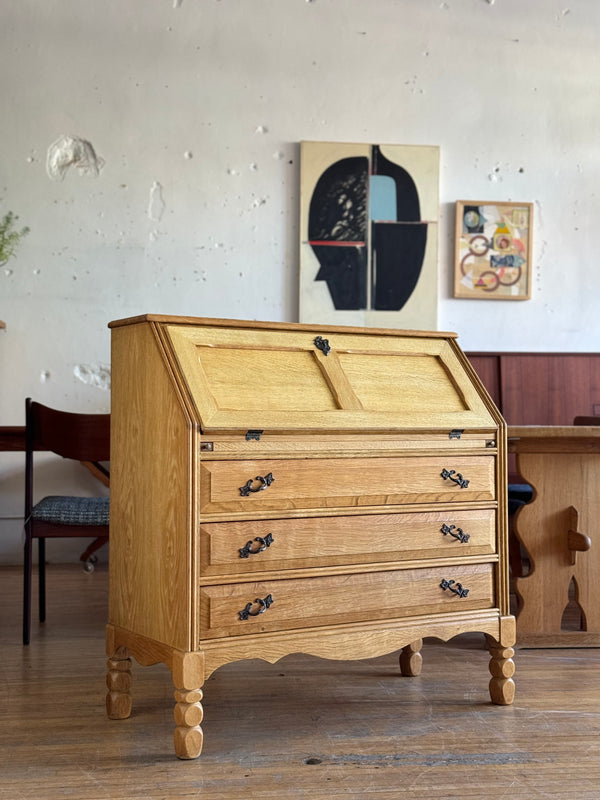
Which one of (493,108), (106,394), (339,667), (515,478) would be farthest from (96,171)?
(339,667)

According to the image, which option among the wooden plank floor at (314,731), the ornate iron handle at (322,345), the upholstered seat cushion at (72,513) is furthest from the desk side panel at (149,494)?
the upholstered seat cushion at (72,513)

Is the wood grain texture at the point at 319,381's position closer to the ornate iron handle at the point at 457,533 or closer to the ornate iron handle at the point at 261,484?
the ornate iron handle at the point at 261,484

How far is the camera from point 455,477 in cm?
254

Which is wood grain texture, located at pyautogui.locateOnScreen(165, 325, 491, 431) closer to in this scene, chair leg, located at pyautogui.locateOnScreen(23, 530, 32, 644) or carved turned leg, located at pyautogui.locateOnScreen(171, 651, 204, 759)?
carved turned leg, located at pyautogui.locateOnScreen(171, 651, 204, 759)

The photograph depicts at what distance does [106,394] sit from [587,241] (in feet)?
11.2

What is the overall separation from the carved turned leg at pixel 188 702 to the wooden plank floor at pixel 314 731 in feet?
0.14

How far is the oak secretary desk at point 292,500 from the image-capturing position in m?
2.15

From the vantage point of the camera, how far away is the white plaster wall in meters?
5.38

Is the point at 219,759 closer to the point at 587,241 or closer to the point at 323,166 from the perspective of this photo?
the point at 323,166

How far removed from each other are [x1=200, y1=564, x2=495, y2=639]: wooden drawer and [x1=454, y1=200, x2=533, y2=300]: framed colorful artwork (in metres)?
3.39

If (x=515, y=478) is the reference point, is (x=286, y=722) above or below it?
below

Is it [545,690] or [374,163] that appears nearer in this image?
[545,690]

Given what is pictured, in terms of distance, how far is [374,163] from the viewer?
5602mm

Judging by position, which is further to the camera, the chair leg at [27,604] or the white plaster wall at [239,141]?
the white plaster wall at [239,141]
